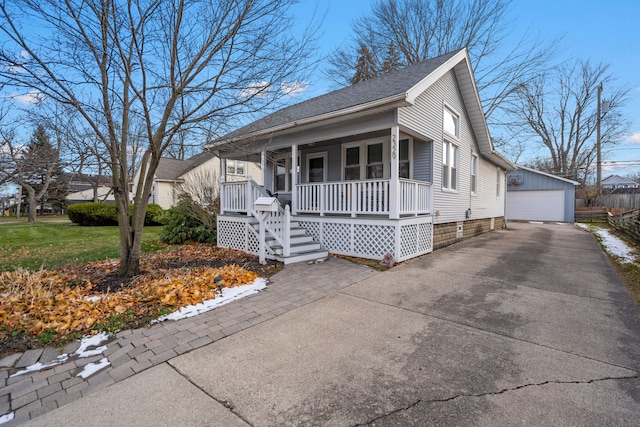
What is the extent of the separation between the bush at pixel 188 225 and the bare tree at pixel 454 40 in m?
13.3

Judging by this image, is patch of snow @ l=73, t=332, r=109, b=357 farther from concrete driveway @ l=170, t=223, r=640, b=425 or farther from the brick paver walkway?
concrete driveway @ l=170, t=223, r=640, b=425

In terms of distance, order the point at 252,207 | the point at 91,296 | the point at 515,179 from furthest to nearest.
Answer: the point at 515,179 → the point at 252,207 → the point at 91,296

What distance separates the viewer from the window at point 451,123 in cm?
956

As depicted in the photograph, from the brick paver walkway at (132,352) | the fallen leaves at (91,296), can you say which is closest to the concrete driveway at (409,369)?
the brick paver walkway at (132,352)

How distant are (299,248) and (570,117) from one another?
31901mm

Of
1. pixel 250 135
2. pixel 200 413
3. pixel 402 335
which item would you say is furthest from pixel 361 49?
pixel 200 413

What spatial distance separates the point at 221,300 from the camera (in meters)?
4.45

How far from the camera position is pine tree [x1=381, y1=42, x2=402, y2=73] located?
19.8 m

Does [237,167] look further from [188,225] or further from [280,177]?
[188,225]

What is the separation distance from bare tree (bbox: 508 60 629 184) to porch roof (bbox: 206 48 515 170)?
54.5 ft

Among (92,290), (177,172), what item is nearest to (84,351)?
(92,290)

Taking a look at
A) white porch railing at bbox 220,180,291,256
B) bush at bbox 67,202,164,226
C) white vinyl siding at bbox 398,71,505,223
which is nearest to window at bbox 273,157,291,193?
white porch railing at bbox 220,180,291,256

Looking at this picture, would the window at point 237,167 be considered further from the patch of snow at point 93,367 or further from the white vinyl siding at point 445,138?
the patch of snow at point 93,367

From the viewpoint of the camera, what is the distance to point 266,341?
3264 mm
